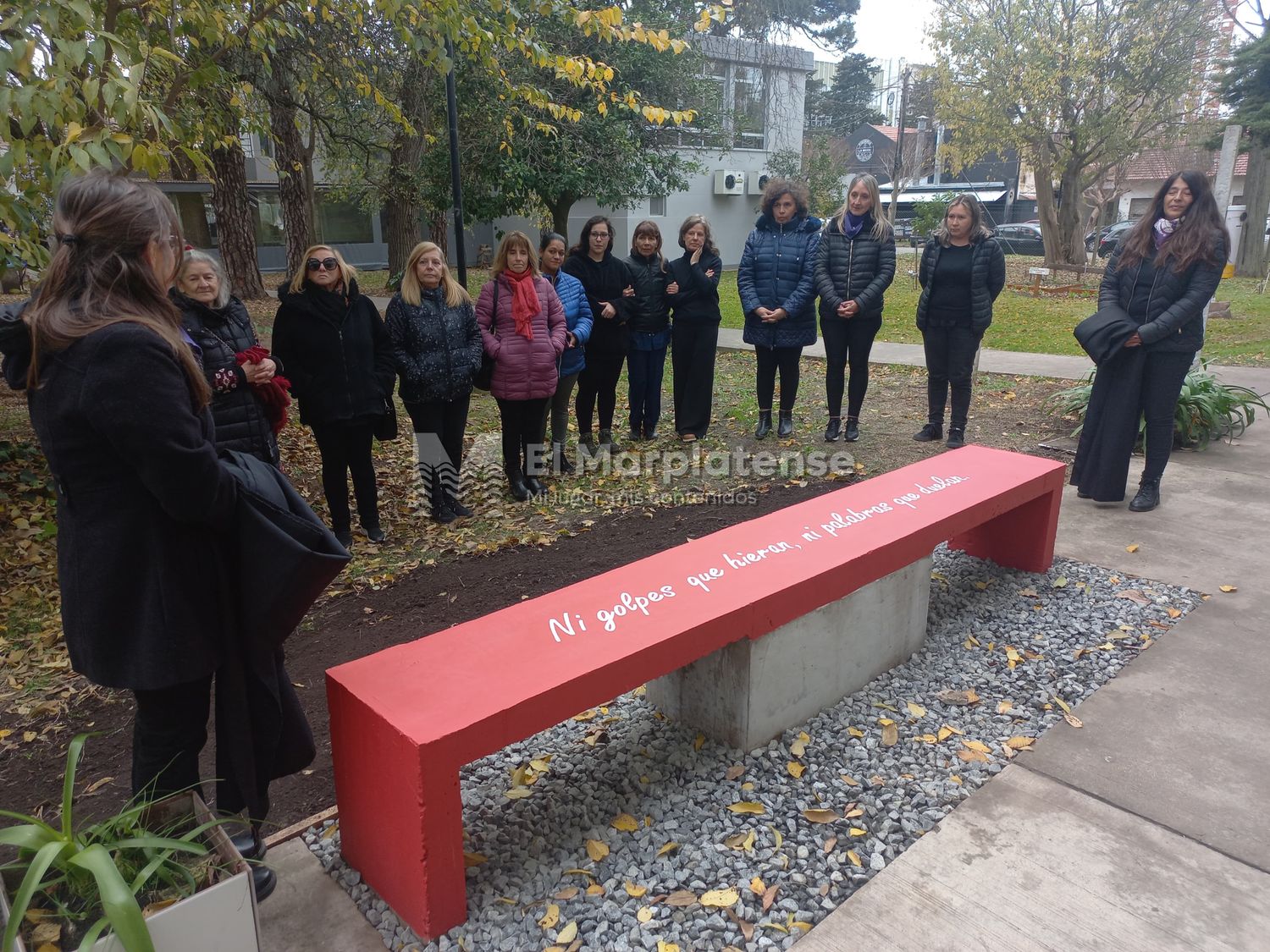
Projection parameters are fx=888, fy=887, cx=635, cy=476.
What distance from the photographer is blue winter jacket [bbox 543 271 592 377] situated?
20.7 ft

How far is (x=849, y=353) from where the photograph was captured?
24.2 feet

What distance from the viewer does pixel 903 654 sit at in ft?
12.9

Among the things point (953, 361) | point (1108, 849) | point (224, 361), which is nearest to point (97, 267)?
point (224, 361)

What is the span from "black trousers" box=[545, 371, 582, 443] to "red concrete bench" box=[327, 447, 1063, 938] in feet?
9.26

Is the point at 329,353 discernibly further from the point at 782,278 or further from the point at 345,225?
the point at 345,225

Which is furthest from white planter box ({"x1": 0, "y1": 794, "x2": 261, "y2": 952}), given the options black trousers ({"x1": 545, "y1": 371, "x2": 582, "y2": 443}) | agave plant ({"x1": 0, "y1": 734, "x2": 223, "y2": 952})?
black trousers ({"x1": 545, "y1": 371, "x2": 582, "y2": 443})

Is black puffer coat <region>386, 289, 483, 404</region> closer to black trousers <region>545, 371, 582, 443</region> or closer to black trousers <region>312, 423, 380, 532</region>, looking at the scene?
black trousers <region>312, 423, 380, 532</region>

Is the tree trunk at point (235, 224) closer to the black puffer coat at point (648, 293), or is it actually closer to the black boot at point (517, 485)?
the black puffer coat at point (648, 293)

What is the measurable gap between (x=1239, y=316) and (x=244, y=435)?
52.0 ft

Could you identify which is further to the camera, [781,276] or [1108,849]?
[781,276]

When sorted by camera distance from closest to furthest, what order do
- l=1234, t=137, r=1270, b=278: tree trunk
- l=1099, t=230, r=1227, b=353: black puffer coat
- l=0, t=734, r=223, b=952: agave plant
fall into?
1. l=0, t=734, r=223, b=952: agave plant
2. l=1099, t=230, r=1227, b=353: black puffer coat
3. l=1234, t=137, r=1270, b=278: tree trunk

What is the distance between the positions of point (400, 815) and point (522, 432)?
408cm

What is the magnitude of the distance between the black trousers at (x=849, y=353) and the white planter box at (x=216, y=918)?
18.9 ft

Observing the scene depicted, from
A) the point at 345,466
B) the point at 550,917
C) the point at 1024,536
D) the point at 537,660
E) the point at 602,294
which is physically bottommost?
the point at 550,917
